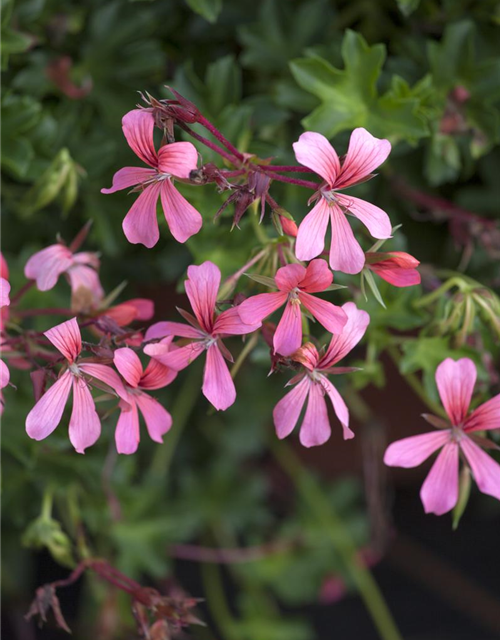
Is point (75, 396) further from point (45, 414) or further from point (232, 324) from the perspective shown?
point (232, 324)

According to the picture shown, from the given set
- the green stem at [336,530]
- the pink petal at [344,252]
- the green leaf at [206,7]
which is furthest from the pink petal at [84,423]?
the green stem at [336,530]

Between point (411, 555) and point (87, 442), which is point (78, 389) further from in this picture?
point (411, 555)

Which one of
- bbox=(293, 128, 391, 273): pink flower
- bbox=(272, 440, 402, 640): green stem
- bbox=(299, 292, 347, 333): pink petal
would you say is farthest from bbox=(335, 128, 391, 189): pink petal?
bbox=(272, 440, 402, 640): green stem

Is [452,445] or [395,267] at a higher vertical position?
[395,267]

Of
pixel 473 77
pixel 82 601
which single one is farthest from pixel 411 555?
pixel 473 77

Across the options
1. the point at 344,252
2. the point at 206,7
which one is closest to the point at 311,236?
the point at 344,252

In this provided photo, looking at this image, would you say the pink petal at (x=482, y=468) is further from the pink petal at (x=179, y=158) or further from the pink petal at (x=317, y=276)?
the pink petal at (x=179, y=158)
